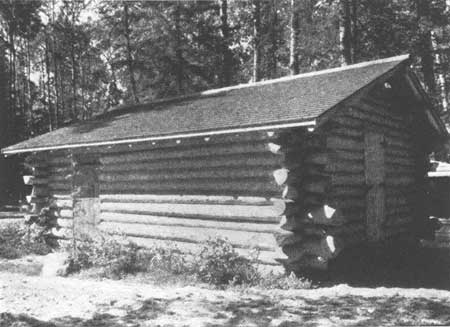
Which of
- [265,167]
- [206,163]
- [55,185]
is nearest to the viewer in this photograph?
[265,167]

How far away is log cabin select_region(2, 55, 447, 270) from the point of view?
8.97 m

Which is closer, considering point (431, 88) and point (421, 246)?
point (421, 246)

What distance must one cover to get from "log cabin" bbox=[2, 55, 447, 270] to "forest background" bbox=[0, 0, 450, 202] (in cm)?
788

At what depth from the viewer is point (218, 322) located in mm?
6539

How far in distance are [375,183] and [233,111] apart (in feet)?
12.5

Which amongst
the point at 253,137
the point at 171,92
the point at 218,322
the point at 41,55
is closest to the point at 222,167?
the point at 253,137

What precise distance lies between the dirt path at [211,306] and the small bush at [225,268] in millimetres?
504

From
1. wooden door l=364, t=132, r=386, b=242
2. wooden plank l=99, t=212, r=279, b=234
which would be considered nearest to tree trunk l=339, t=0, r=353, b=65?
wooden door l=364, t=132, r=386, b=242

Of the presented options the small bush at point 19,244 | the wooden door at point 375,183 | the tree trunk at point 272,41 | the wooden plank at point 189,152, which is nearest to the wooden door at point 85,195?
the wooden plank at point 189,152

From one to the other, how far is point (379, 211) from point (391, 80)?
10.6 ft

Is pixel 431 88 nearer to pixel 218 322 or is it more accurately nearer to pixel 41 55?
pixel 218 322

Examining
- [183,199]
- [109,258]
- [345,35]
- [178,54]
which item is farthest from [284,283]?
[178,54]

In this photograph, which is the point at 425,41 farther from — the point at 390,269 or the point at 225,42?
the point at 390,269

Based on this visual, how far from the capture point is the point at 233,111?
35.3 ft
